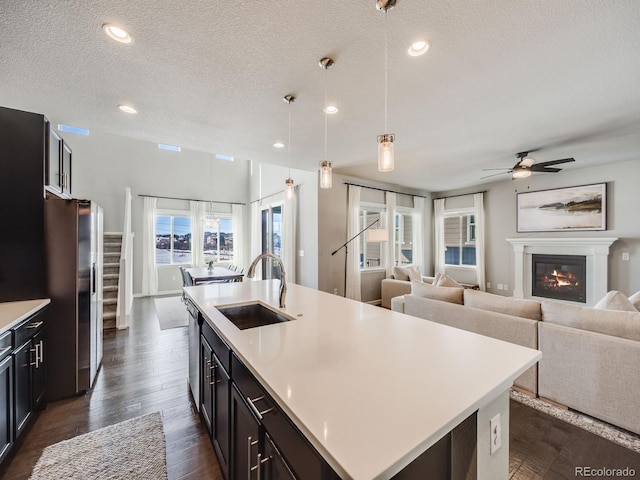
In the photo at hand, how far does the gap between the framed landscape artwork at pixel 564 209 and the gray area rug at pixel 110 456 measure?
22.8ft

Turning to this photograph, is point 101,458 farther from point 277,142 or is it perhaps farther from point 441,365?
point 277,142

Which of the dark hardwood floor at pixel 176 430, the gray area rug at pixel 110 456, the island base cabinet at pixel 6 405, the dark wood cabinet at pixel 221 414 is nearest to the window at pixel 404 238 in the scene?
the dark hardwood floor at pixel 176 430

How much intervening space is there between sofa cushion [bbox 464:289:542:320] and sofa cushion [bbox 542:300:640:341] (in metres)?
0.07

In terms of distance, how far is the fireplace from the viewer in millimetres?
4948

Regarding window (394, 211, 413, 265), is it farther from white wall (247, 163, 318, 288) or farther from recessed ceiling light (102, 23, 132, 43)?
recessed ceiling light (102, 23, 132, 43)

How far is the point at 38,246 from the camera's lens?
2236mm

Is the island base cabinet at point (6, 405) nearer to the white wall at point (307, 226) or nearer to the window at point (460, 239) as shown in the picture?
the white wall at point (307, 226)

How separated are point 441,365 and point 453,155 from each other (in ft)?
13.1

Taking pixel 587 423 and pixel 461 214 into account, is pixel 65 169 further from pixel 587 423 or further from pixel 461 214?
pixel 461 214

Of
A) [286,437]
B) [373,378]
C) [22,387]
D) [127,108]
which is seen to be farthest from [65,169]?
[373,378]

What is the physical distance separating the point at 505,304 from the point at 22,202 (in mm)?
4428

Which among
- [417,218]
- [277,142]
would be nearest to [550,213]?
[417,218]

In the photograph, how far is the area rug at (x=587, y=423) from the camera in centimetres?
185

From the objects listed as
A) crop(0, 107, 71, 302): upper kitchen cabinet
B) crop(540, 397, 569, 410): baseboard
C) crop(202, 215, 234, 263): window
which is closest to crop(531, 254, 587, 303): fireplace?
crop(540, 397, 569, 410): baseboard
